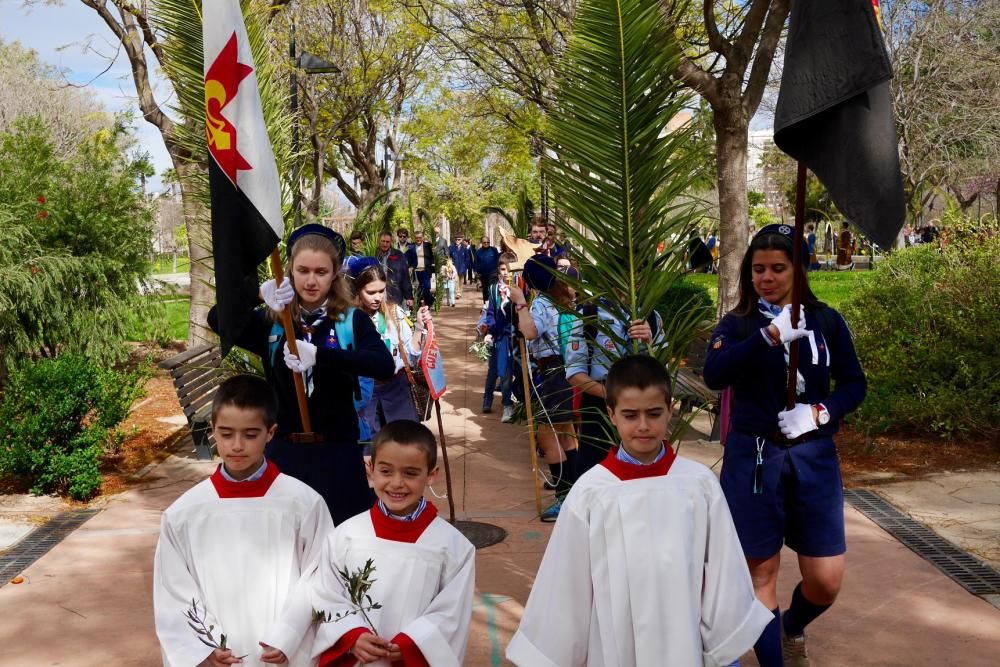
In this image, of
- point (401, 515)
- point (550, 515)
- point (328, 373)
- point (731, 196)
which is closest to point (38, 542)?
point (550, 515)

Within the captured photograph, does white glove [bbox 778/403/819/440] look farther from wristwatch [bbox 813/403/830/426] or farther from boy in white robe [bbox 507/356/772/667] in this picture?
boy in white robe [bbox 507/356/772/667]

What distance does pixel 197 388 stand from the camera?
32.3 ft

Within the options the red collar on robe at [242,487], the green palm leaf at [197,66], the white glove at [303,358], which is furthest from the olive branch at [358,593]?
the green palm leaf at [197,66]

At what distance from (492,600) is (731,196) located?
21.0ft

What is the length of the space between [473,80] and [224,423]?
1634 cm

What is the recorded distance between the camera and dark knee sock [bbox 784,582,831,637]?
4484mm

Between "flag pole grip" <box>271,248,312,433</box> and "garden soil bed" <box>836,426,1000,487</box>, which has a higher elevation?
"flag pole grip" <box>271,248,312,433</box>

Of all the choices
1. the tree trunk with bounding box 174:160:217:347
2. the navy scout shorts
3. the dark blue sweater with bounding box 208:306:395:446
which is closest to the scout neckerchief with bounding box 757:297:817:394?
the navy scout shorts

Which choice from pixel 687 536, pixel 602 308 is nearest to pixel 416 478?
pixel 687 536

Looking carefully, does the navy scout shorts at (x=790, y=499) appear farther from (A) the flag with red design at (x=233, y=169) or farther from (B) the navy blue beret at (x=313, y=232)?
(A) the flag with red design at (x=233, y=169)

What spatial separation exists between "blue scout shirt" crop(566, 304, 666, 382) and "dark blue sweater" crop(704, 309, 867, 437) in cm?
63

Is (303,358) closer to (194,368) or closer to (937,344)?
A: (194,368)

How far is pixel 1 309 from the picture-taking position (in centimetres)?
1043

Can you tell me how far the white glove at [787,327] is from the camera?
4.04 m
